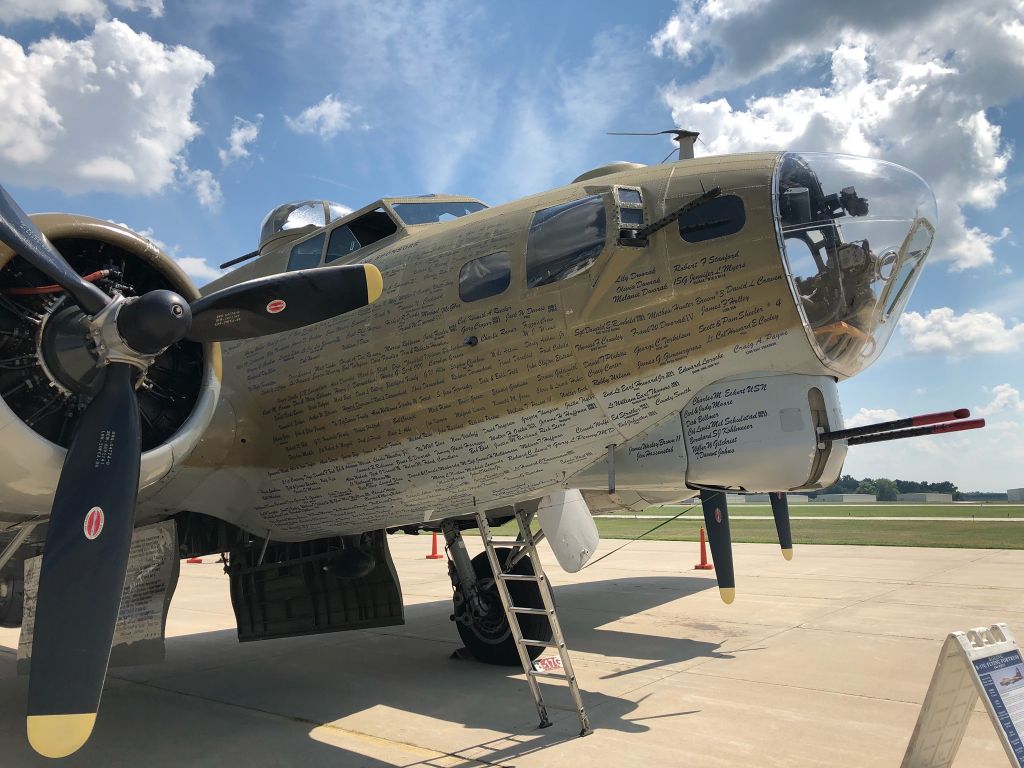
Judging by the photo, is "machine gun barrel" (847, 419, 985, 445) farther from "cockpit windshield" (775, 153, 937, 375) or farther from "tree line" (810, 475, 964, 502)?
"tree line" (810, 475, 964, 502)

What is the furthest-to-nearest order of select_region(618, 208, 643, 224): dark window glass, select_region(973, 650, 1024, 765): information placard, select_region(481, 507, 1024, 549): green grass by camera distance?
select_region(481, 507, 1024, 549): green grass < select_region(618, 208, 643, 224): dark window glass < select_region(973, 650, 1024, 765): information placard

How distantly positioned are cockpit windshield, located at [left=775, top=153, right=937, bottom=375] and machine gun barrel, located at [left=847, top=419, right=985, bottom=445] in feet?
1.82

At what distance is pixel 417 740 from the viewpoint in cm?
597

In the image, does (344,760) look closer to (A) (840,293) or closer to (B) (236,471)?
(B) (236,471)

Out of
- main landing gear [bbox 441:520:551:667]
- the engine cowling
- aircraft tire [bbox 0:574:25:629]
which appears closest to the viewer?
the engine cowling

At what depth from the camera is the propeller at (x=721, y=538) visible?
8.45 metres

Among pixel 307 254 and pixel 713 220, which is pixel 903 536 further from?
pixel 713 220

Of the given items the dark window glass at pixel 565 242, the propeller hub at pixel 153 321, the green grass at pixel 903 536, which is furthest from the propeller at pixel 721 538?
the green grass at pixel 903 536

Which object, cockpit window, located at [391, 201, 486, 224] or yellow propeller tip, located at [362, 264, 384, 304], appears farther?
cockpit window, located at [391, 201, 486, 224]

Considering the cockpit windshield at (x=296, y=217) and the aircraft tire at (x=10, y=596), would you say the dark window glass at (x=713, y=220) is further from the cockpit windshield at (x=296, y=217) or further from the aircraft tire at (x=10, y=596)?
the aircraft tire at (x=10, y=596)

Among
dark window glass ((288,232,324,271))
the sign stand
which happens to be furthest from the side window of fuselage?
the sign stand

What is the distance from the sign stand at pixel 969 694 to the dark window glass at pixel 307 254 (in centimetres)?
628

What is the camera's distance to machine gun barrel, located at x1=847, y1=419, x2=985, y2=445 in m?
5.36

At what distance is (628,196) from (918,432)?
8.88ft
